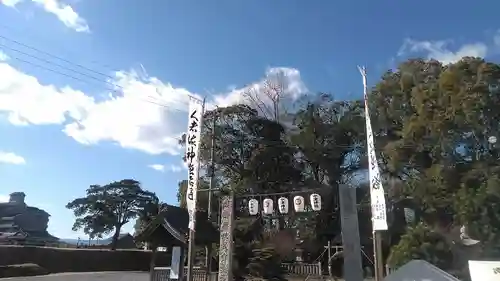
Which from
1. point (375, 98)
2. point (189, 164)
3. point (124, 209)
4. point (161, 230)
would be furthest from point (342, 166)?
point (124, 209)

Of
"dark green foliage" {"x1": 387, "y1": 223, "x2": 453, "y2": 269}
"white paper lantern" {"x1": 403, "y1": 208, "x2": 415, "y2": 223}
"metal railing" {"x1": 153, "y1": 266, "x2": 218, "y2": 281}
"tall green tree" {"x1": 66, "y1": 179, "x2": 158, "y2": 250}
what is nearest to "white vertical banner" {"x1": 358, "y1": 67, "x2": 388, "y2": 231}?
"dark green foliage" {"x1": 387, "y1": 223, "x2": 453, "y2": 269}

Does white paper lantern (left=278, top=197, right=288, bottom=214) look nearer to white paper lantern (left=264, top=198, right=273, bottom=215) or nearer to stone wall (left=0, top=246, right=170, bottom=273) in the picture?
white paper lantern (left=264, top=198, right=273, bottom=215)

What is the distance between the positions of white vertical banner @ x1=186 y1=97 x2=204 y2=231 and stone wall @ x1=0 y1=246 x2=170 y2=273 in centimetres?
1646

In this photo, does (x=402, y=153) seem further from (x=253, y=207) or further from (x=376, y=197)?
(x=376, y=197)

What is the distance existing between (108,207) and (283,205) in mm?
35913

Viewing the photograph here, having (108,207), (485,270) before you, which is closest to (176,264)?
(485,270)

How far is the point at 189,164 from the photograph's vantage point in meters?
13.2

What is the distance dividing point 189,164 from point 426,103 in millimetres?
15609

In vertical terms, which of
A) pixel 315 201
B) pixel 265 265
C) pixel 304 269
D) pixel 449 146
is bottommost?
pixel 304 269

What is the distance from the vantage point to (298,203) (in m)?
18.9

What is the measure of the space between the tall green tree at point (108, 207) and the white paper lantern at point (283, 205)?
115ft

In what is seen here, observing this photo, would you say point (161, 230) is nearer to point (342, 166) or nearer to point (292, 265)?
point (292, 265)

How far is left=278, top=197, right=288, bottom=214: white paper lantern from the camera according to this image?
1919 cm

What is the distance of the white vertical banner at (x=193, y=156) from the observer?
42.2 ft
